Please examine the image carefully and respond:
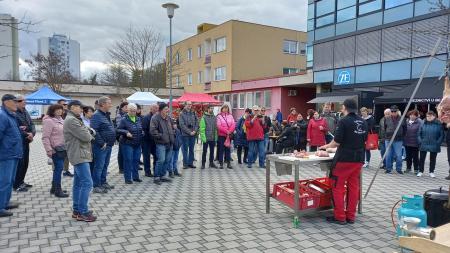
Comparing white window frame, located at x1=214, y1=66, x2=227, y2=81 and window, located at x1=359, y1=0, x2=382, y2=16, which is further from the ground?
window, located at x1=359, y1=0, x2=382, y2=16

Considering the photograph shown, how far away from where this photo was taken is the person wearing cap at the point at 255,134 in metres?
9.91

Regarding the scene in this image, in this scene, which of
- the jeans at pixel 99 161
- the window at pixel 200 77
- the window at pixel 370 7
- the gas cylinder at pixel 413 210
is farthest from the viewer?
the window at pixel 200 77

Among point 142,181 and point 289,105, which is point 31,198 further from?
point 289,105

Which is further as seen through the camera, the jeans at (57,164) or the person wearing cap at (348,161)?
the jeans at (57,164)

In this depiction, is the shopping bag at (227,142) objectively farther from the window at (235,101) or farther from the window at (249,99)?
the window at (235,101)

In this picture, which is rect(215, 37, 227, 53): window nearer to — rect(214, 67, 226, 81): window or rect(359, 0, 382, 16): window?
rect(214, 67, 226, 81): window

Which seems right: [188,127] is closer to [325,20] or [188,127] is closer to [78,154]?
[78,154]

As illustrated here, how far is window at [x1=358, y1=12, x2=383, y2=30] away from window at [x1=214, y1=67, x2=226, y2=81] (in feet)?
55.8

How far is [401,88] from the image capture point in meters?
18.4

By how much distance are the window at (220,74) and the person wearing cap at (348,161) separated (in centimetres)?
3140

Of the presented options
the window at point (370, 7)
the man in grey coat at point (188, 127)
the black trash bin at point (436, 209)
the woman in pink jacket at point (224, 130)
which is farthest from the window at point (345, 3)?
the black trash bin at point (436, 209)

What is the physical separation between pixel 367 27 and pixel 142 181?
693 inches

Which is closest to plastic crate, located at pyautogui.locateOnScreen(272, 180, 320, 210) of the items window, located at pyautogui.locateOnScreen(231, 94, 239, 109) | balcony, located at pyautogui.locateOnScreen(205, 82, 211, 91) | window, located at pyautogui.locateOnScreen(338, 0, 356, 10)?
window, located at pyautogui.locateOnScreen(338, 0, 356, 10)

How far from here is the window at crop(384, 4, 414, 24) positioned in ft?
58.9
